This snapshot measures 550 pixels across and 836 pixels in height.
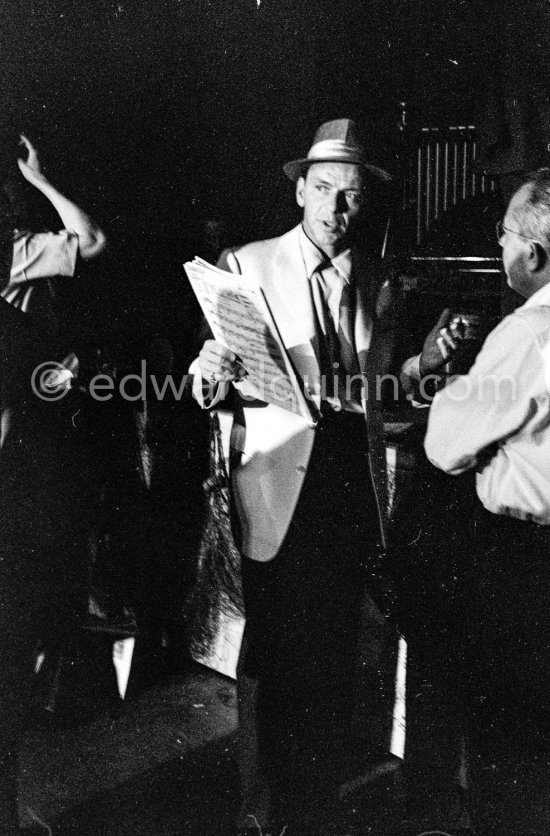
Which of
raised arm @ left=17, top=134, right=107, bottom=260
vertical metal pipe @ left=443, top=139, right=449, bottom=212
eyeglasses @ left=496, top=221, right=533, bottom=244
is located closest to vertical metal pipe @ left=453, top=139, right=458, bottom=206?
vertical metal pipe @ left=443, top=139, right=449, bottom=212

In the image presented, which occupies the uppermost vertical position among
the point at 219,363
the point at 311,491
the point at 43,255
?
the point at 43,255

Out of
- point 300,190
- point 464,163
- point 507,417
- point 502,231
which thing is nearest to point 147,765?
point 507,417

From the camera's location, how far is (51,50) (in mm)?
1817

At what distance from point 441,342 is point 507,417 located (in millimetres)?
343

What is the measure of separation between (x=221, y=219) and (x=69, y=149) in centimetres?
40

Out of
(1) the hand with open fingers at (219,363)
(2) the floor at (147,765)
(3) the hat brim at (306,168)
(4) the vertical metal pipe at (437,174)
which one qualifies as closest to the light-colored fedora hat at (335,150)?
(3) the hat brim at (306,168)

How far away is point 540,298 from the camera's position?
1.71 metres

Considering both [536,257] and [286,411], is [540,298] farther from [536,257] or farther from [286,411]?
[286,411]

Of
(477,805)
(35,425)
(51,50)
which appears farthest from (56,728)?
(51,50)

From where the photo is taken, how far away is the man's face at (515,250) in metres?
1.81

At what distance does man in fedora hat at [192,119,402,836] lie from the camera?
188 centimetres

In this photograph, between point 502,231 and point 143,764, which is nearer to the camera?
point 502,231

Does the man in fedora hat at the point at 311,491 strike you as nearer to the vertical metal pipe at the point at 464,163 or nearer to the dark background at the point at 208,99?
the dark background at the point at 208,99

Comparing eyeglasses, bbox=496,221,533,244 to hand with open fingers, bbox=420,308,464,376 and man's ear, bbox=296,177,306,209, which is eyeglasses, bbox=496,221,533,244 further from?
man's ear, bbox=296,177,306,209
